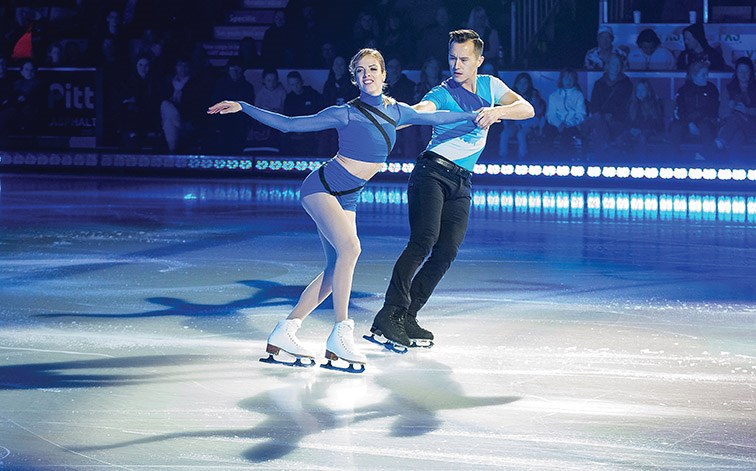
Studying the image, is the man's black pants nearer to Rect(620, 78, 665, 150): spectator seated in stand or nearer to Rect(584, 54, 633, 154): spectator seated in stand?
Rect(584, 54, 633, 154): spectator seated in stand

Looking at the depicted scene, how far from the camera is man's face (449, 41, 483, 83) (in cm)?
599

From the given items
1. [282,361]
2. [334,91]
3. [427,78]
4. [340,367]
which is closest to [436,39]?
[427,78]

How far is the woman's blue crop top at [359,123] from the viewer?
540cm

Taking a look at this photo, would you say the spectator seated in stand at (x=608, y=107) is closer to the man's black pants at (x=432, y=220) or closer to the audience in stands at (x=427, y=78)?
the audience in stands at (x=427, y=78)

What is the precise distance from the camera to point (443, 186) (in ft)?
20.0

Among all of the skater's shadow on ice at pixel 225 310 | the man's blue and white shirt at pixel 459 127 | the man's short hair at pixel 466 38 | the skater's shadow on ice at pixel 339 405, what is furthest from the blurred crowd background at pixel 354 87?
the skater's shadow on ice at pixel 339 405

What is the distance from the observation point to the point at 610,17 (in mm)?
17641

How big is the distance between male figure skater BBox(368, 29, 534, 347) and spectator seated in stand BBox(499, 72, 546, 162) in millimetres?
9674

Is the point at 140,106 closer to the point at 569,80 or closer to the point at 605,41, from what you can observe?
the point at 569,80

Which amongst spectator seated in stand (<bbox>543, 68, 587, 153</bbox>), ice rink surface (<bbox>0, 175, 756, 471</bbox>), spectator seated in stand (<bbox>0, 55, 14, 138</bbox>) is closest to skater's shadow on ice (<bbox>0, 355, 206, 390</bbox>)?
ice rink surface (<bbox>0, 175, 756, 471</bbox>)

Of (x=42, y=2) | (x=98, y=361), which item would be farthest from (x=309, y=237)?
(x=42, y=2)

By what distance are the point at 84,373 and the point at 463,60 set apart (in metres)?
2.33

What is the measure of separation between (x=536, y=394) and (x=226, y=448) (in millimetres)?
1445

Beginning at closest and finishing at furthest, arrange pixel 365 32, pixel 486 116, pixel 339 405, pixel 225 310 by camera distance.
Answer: pixel 339 405 < pixel 486 116 < pixel 225 310 < pixel 365 32
